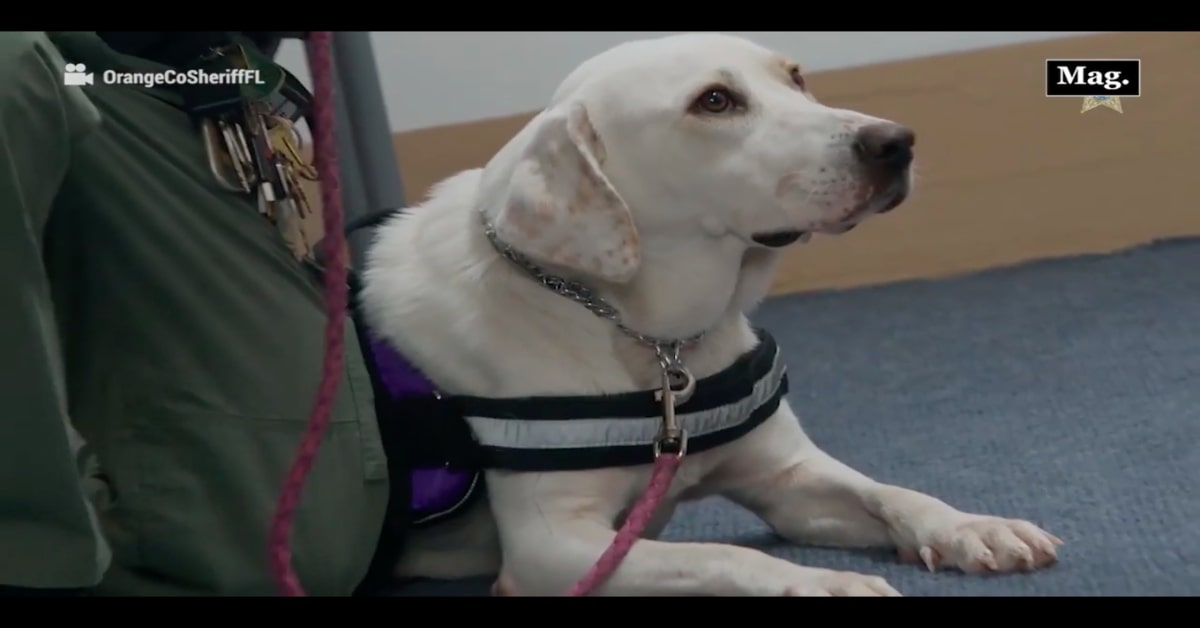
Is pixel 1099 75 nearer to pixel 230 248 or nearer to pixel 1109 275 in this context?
pixel 1109 275

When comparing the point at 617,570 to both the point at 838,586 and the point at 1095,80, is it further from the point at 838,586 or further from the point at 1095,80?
the point at 1095,80

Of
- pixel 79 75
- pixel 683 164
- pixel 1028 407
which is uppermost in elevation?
pixel 79 75

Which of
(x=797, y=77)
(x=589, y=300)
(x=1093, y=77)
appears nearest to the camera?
(x=589, y=300)

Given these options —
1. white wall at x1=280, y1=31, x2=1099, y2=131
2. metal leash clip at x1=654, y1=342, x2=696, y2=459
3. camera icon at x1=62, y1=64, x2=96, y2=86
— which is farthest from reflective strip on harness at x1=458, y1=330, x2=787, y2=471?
white wall at x1=280, y1=31, x2=1099, y2=131

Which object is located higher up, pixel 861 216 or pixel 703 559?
pixel 861 216

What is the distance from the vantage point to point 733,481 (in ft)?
4.17

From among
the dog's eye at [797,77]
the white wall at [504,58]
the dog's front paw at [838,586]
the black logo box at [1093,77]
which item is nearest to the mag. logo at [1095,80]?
the black logo box at [1093,77]

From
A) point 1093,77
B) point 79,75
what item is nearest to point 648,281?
point 79,75

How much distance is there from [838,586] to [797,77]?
0.55 meters

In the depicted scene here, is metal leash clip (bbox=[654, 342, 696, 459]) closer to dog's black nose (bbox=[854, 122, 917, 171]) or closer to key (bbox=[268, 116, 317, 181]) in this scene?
dog's black nose (bbox=[854, 122, 917, 171])

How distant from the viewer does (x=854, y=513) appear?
1.22m

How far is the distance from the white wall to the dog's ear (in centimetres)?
151
